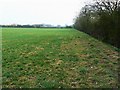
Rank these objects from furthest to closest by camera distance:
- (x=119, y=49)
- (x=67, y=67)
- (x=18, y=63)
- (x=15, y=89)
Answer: (x=119, y=49) → (x=18, y=63) → (x=67, y=67) → (x=15, y=89)

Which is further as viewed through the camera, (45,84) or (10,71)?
(10,71)

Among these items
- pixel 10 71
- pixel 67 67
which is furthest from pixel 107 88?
pixel 10 71

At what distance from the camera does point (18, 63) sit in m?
12.8

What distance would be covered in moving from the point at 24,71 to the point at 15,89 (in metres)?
2.43

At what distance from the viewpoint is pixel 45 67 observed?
11.9 m

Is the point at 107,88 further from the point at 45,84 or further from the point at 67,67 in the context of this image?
the point at 67,67

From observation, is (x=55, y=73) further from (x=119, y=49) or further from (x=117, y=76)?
(x=119, y=49)

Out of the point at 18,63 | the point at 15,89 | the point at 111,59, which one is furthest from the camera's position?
the point at 111,59

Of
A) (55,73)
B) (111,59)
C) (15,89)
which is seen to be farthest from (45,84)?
(111,59)

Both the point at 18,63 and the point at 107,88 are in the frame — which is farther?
the point at 18,63

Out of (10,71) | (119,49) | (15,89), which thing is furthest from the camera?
(119,49)

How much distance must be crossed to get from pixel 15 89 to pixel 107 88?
285 centimetres

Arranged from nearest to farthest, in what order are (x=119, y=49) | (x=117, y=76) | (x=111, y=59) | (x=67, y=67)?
(x=117, y=76), (x=67, y=67), (x=111, y=59), (x=119, y=49)

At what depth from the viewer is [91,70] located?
11.2m
